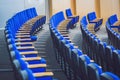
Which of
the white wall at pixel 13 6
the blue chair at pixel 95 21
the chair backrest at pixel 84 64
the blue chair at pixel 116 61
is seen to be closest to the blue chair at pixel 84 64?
the chair backrest at pixel 84 64

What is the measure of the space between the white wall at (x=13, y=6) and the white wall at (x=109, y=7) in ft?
3.31

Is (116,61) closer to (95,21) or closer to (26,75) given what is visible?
(26,75)

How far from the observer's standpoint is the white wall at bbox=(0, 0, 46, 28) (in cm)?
441

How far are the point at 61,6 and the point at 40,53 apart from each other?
217 cm

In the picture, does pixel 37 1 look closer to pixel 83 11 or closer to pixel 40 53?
pixel 83 11

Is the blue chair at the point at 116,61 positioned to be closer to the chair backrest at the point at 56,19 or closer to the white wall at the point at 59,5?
the chair backrest at the point at 56,19

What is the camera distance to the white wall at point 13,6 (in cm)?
441

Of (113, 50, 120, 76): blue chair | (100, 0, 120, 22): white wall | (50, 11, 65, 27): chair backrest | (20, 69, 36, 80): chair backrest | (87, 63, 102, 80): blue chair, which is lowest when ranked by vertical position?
(113, 50, 120, 76): blue chair

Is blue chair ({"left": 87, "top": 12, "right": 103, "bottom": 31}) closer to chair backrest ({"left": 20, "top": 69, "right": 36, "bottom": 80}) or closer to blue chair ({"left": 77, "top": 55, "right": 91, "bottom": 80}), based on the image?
blue chair ({"left": 77, "top": 55, "right": 91, "bottom": 80})

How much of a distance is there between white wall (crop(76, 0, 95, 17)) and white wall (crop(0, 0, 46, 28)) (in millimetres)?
616

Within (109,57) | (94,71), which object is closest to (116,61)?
(109,57)

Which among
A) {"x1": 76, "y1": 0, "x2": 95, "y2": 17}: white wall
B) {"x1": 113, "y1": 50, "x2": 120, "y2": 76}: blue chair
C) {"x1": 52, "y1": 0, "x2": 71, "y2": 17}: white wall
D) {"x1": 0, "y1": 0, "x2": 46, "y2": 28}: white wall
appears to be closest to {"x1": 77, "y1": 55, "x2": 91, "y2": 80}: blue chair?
{"x1": 113, "y1": 50, "x2": 120, "y2": 76}: blue chair

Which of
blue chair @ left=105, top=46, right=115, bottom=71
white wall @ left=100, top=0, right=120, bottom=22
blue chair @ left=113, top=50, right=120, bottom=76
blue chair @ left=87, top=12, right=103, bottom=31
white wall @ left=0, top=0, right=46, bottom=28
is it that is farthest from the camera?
white wall @ left=100, top=0, right=120, bottom=22

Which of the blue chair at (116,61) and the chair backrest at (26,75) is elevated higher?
the chair backrest at (26,75)
